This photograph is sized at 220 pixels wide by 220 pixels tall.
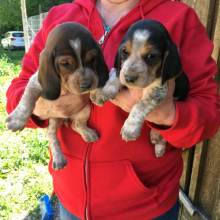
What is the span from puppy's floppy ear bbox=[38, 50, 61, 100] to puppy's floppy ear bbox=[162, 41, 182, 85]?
39.0 inches

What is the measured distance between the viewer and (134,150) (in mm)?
2365

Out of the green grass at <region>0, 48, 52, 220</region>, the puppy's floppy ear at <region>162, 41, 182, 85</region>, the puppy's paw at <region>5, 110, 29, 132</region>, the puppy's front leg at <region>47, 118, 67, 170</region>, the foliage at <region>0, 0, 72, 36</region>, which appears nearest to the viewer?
the puppy's floppy ear at <region>162, 41, 182, 85</region>

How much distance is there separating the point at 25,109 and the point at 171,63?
1409 millimetres

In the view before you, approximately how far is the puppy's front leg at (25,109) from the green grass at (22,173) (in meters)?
2.85

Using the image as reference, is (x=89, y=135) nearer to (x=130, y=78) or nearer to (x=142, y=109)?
(x=142, y=109)

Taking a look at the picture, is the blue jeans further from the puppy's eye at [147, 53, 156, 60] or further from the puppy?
the puppy's eye at [147, 53, 156, 60]

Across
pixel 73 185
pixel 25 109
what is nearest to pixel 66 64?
pixel 25 109

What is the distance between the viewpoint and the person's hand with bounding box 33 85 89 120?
243 cm

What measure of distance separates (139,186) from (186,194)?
2.23m

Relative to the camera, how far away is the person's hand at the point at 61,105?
243 centimetres

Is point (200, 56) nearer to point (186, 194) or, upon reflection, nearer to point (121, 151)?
point (121, 151)

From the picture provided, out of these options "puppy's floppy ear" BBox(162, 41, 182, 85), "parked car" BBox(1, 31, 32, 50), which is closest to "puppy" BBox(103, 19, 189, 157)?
"puppy's floppy ear" BBox(162, 41, 182, 85)

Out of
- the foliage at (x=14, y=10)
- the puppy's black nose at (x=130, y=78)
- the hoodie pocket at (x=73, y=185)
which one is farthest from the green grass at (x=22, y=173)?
the foliage at (x=14, y=10)

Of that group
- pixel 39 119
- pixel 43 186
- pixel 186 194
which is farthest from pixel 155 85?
pixel 43 186
